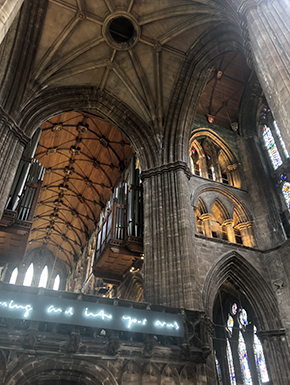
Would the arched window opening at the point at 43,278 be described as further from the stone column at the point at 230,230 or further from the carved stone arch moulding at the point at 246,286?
the carved stone arch moulding at the point at 246,286

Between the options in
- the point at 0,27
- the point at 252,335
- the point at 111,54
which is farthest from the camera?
the point at 111,54

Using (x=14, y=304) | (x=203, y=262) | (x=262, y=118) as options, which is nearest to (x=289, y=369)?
(x=203, y=262)

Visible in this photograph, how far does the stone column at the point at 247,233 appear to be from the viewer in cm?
1465

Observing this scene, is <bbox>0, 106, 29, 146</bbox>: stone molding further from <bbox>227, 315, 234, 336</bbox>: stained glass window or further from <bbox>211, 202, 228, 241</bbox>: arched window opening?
<bbox>227, 315, 234, 336</bbox>: stained glass window

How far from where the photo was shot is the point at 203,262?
12.8 m

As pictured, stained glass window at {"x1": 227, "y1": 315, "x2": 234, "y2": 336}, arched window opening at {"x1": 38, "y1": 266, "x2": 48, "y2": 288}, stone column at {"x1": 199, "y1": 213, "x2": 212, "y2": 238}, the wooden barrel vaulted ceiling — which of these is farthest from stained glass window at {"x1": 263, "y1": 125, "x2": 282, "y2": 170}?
arched window opening at {"x1": 38, "y1": 266, "x2": 48, "y2": 288}

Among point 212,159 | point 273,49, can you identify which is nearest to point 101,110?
point 212,159

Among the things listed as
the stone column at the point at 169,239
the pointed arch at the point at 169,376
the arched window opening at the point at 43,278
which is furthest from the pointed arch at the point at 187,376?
the arched window opening at the point at 43,278

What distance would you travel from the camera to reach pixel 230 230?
1502 centimetres

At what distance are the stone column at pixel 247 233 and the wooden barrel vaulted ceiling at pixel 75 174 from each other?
8.15 metres

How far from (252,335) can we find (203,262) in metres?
3.80

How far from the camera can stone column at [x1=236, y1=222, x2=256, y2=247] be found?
14645 millimetres

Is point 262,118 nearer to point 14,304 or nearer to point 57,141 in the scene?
point 57,141

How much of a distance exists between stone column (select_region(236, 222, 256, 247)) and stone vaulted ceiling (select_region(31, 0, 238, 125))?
20.0 ft
